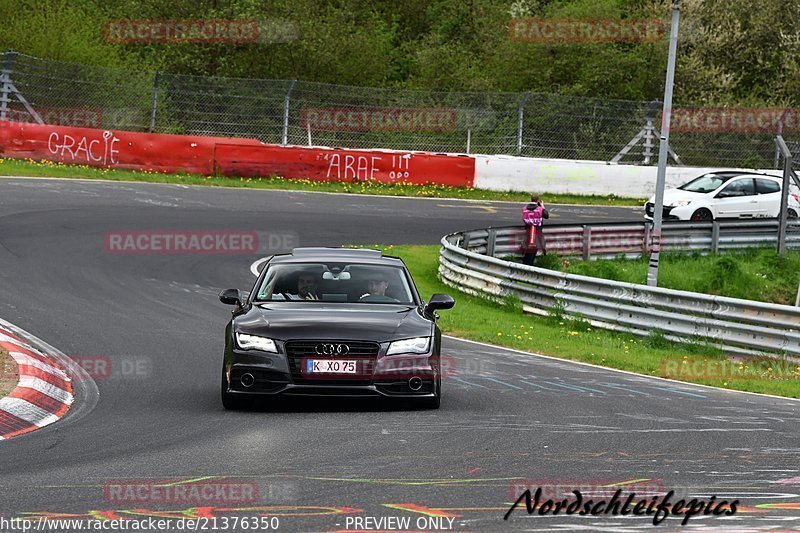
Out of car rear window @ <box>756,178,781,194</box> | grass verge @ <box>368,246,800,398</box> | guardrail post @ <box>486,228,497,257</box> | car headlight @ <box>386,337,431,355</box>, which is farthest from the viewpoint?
car rear window @ <box>756,178,781,194</box>

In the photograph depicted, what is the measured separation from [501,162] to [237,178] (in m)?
7.84

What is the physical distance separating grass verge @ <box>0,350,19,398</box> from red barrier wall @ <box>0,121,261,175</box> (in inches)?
833

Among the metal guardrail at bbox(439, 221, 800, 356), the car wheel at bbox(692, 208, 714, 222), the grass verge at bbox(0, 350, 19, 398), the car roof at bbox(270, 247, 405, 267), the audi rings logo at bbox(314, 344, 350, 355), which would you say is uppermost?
the car roof at bbox(270, 247, 405, 267)

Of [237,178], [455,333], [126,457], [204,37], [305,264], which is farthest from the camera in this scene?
[204,37]

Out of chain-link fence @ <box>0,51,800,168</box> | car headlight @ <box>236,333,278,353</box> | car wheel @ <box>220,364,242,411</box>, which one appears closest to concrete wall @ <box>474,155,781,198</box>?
chain-link fence @ <box>0,51,800,168</box>

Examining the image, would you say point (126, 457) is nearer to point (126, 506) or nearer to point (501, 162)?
point (126, 506)

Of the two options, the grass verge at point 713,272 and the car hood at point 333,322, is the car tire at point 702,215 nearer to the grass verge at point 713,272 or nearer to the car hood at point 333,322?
the grass verge at point 713,272

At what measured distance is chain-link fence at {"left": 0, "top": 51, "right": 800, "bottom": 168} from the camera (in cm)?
3509

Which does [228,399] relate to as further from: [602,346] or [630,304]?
[630,304]

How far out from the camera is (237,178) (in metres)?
34.5

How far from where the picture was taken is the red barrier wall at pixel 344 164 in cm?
3466

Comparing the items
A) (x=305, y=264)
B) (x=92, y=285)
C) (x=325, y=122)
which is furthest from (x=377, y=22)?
(x=305, y=264)

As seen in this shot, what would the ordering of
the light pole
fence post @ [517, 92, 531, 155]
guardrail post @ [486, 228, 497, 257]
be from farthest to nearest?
fence post @ [517, 92, 531, 155] → guardrail post @ [486, 228, 497, 257] → the light pole

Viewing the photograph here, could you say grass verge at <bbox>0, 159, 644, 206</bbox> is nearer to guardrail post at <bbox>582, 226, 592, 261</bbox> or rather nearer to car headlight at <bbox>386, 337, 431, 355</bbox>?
guardrail post at <bbox>582, 226, 592, 261</bbox>
